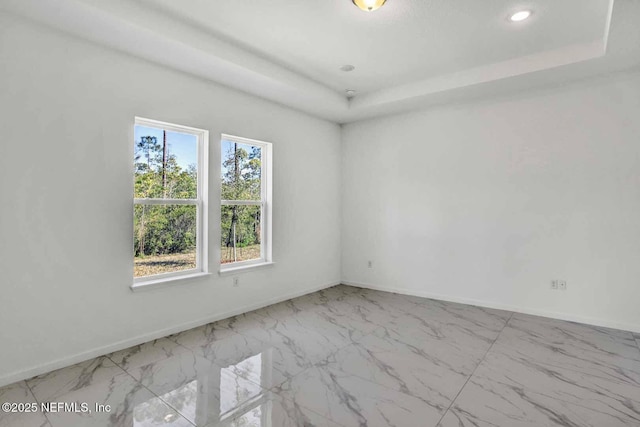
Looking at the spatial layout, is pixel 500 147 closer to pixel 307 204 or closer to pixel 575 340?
pixel 575 340

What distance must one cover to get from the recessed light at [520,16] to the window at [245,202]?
2.85 meters

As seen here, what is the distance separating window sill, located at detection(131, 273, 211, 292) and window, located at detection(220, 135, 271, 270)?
439 mm

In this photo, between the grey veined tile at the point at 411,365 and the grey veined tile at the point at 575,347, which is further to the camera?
the grey veined tile at the point at 575,347

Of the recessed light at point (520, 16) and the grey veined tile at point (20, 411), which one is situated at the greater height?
the recessed light at point (520, 16)

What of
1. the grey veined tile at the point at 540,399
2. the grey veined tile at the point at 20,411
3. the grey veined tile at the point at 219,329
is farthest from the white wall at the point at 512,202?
the grey veined tile at the point at 20,411

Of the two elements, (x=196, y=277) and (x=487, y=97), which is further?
(x=487, y=97)

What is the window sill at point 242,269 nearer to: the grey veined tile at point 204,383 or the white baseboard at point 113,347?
the white baseboard at point 113,347

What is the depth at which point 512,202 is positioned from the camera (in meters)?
4.13

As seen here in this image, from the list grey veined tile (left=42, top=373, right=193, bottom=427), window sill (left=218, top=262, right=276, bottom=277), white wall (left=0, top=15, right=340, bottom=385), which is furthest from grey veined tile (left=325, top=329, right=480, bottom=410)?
white wall (left=0, top=15, right=340, bottom=385)

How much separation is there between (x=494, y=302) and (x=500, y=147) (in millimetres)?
1887

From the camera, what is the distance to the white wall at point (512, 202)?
357cm

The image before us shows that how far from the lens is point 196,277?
3.58 m

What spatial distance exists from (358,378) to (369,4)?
274 cm

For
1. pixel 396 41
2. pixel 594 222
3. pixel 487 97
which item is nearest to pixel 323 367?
pixel 396 41
